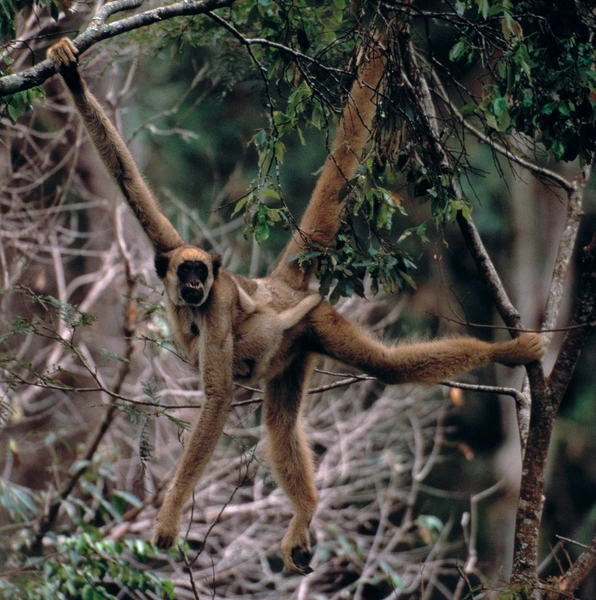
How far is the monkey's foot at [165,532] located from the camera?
19.9 ft

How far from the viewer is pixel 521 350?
6.27m

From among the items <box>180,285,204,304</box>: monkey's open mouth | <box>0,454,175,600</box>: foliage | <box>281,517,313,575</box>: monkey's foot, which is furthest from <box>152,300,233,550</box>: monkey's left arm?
<box>281,517,313,575</box>: monkey's foot

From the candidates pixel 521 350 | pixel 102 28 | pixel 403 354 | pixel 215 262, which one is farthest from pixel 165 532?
pixel 102 28

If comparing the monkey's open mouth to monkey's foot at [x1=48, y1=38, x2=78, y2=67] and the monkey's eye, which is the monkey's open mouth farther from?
monkey's foot at [x1=48, y1=38, x2=78, y2=67]

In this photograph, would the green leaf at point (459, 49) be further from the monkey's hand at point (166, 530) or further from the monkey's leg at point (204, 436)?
the monkey's hand at point (166, 530)

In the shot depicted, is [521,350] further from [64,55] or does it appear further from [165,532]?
[64,55]

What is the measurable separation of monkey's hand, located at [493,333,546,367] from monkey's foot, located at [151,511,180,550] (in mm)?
2934

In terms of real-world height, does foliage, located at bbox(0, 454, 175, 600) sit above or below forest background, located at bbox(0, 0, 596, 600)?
below

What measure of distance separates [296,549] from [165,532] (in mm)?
1489

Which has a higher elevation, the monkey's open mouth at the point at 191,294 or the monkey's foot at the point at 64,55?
the monkey's foot at the point at 64,55

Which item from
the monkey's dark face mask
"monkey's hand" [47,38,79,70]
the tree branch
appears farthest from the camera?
the monkey's dark face mask

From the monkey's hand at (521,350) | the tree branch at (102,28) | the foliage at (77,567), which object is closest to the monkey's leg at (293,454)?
the foliage at (77,567)

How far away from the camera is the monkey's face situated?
6406 mm

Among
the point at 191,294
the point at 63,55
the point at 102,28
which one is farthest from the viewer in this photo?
the point at 191,294
